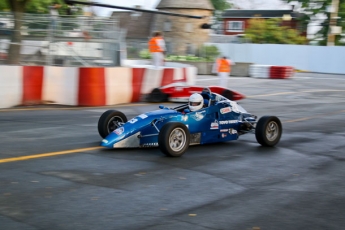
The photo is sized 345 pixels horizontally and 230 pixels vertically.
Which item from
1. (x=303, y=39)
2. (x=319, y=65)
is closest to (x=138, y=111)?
(x=319, y=65)


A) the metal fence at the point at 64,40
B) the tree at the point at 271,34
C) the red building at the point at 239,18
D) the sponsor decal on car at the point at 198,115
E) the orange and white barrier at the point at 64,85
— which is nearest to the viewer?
the sponsor decal on car at the point at 198,115

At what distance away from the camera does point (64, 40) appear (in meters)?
17.2

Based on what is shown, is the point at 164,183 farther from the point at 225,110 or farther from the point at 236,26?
the point at 236,26

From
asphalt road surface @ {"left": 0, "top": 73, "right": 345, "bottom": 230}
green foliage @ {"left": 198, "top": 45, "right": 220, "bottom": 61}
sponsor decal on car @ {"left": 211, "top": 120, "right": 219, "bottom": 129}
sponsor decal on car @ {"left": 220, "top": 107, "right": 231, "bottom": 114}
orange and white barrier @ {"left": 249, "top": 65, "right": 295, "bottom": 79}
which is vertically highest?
green foliage @ {"left": 198, "top": 45, "right": 220, "bottom": 61}

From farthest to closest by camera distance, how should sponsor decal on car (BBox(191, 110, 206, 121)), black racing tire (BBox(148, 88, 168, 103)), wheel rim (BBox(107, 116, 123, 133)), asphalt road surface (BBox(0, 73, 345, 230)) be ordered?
black racing tire (BBox(148, 88, 168, 103)), wheel rim (BBox(107, 116, 123, 133)), sponsor decal on car (BBox(191, 110, 206, 121)), asphalt road surface (BBox(0, 73, 345, 230))

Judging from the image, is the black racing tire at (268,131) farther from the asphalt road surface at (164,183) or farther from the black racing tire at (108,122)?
the black racing tire at (108,122)

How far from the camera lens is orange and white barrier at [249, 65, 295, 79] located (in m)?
32.9

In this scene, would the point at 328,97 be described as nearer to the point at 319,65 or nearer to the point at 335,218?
the point at 335,218

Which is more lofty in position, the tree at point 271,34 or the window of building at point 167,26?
the window of building at point 167,26

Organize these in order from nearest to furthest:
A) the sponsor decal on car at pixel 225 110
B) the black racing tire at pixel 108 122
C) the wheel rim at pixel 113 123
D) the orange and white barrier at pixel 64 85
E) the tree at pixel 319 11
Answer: the black racing tire at pixel 108 122
the wheel rim at pixel 113 123
the sponsor decal on car at pixel 225 110
the orange and white barrier at pixel 64 85
the tree at pixel 319 11

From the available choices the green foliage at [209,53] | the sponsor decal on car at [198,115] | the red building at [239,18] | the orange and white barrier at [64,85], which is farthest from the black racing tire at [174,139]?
the red building at [239,18]

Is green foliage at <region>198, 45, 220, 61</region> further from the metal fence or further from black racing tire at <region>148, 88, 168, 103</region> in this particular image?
the metal fence

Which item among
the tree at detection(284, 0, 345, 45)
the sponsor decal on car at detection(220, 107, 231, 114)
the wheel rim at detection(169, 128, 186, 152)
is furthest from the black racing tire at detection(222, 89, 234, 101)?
the tree at detection(284, 0, 345, 45)

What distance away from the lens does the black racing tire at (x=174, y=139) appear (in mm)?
9016
